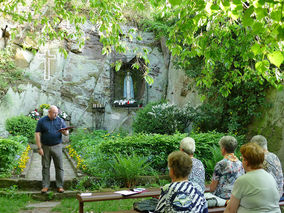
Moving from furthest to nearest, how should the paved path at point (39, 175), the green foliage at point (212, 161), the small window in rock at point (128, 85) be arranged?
the small window in rock at point (128, 85) → the green foliage at point (212, 161) → the paved path at point (39, 175)

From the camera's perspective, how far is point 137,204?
11.2ft

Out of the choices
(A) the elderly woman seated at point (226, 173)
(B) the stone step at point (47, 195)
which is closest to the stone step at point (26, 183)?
(B) the stone step at point (47, 195)

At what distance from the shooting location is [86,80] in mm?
14586

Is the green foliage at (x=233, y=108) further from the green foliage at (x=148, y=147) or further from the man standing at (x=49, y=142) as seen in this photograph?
the man standing at (x=49, y=142)

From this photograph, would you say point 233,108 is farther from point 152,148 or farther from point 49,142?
point 49,142

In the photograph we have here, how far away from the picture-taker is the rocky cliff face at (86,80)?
543 inches

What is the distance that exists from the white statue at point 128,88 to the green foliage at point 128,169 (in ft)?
28.1

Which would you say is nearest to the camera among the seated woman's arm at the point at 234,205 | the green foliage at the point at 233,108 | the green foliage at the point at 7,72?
the seated woman's arm at the point at 234,205

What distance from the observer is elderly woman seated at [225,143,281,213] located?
2.41 meters

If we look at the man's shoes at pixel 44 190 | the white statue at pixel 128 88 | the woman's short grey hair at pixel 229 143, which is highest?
the white statue at pixel 128 88

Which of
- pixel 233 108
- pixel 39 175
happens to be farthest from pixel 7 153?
pixel 233 108

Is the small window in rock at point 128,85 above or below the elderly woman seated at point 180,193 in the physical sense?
above

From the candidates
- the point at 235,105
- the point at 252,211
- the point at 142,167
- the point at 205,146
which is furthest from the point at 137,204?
the point at 235,105

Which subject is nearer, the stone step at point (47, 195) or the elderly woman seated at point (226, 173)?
the elderly woman seated at point (226, 173)
